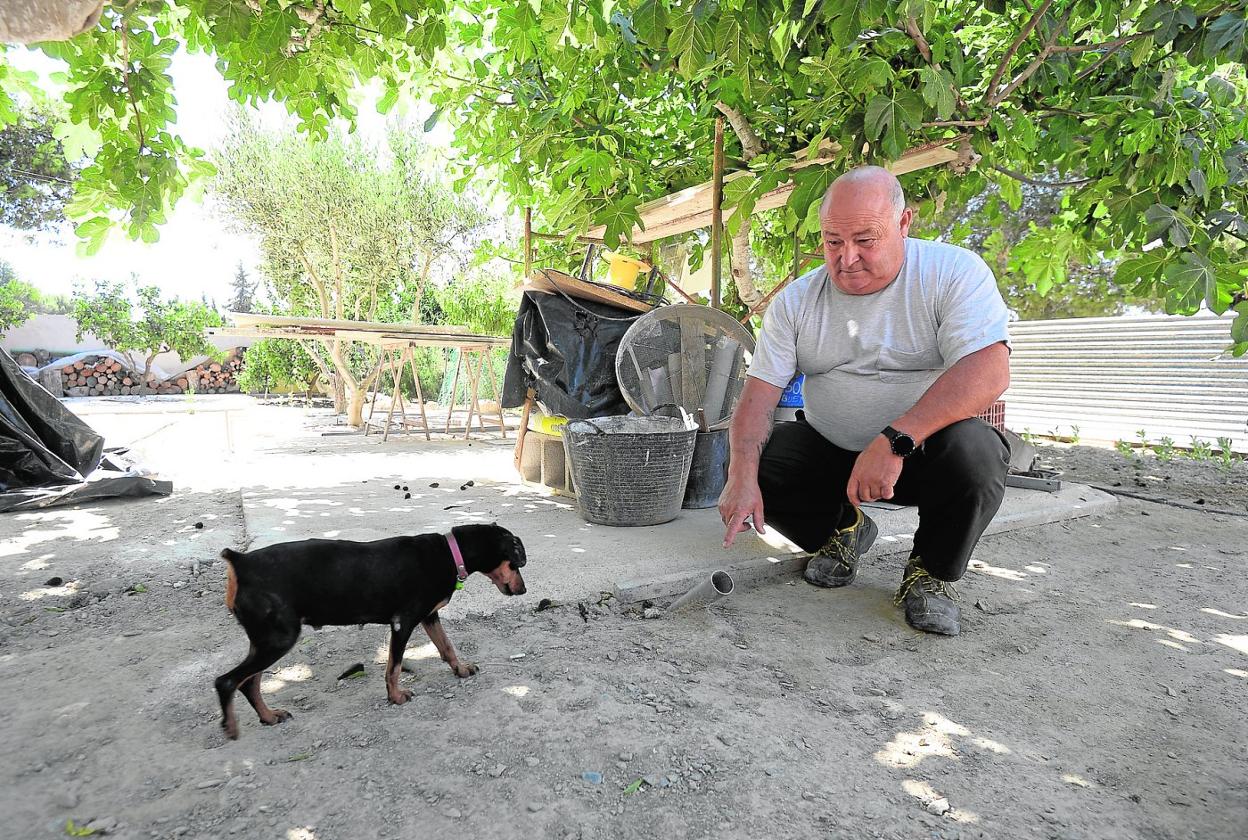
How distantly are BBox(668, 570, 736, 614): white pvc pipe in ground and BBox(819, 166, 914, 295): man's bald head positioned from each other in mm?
1249

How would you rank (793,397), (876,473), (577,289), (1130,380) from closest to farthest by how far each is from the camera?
(876,473) → (577,289) → (793,397) → (1130,380)

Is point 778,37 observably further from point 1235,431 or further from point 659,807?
point 1235,431

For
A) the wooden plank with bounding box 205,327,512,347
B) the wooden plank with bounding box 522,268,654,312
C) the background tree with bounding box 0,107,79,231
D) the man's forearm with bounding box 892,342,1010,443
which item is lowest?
the man's forearm with bounding box 892,342,1010,443

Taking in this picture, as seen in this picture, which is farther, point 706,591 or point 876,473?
point 706,591

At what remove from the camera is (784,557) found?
297 cm

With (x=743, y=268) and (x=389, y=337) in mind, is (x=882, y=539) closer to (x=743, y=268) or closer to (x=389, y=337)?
(x=743, y=268)

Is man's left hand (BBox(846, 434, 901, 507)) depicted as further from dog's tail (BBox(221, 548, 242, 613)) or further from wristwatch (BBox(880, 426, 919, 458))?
dog's tail (BBox(221, 548, 242, 613))

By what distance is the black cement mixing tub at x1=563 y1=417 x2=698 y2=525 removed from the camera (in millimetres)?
3520

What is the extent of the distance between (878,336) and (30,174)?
19.1m

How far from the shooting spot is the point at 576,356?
14.5ft

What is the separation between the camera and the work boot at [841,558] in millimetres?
2787

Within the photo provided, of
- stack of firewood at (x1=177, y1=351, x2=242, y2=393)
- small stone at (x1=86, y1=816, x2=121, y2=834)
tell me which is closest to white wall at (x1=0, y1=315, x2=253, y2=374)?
stack of firewood at (x1=177, y1=351, x2=242, y2=393)

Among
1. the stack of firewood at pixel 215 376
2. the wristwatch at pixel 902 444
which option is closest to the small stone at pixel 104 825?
the wristwatch at pixel 902 444

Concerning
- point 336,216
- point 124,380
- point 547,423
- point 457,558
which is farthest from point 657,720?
point 124,380
